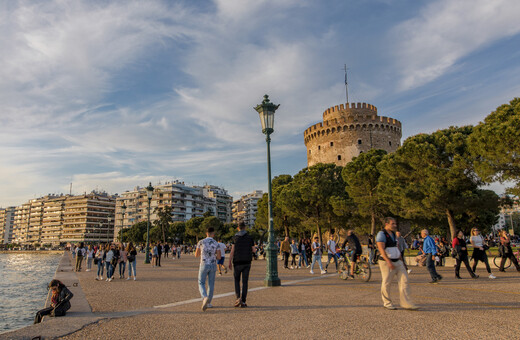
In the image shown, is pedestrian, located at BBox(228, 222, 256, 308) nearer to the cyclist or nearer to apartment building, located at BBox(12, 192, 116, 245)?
the cyclist

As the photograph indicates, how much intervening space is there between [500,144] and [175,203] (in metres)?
108

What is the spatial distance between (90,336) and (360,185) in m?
27.3

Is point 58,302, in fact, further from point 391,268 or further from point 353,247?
point 353,247

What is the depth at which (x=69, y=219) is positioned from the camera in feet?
448

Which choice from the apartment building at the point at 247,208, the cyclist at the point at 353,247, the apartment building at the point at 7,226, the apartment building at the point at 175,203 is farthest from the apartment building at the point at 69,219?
the cyclist at the point at 353,247

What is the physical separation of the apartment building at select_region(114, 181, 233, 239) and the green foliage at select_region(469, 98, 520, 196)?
95099 millimetres

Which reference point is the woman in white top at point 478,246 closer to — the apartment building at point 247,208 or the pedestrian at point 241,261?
the pedestrian at point 241,261

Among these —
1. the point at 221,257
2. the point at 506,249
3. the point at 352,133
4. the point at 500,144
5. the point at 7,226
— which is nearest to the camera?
the point at 221,257

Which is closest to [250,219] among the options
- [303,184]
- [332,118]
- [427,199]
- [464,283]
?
[332,118]

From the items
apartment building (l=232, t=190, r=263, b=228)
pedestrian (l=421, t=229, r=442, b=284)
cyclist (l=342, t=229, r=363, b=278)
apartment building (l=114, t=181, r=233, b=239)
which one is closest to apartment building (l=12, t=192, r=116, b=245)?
apartment building (l=114, t=181, r=233, b=239)

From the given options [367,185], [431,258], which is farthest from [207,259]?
[367,185]

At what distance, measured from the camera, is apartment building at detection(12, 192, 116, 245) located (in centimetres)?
13188

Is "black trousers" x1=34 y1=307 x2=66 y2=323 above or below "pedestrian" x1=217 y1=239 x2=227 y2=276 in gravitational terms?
below

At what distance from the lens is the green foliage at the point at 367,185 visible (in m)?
29.8
